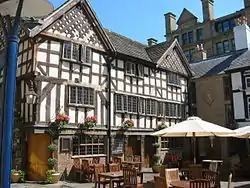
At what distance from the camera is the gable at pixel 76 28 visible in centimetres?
1551

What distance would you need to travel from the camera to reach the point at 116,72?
Result: 1820cm

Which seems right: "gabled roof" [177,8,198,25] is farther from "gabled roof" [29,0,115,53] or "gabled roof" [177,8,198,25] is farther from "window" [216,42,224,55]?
"gabled roof" [29,0,115,53]

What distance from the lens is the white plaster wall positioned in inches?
841

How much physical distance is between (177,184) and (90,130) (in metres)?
8.99

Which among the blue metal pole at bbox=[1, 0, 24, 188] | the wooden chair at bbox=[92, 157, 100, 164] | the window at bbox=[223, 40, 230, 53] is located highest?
the window at bbox=[223, 40, 230, 53]

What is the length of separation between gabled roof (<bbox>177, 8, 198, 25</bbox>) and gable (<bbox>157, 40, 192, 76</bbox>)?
59.5 ft

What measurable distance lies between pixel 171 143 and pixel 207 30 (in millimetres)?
21909

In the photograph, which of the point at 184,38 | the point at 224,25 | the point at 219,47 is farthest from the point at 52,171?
the point at 224,25

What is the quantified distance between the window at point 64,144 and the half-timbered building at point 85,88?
0.16 ft

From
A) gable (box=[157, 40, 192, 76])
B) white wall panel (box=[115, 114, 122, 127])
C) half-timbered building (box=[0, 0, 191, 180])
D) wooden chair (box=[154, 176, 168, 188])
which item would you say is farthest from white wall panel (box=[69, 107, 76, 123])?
gable (box=[157, 40, 192, 76])

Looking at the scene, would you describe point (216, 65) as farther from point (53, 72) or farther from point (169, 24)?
point (169, 24)

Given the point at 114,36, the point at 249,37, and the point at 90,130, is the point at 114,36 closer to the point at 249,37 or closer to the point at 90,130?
the point at 90,130

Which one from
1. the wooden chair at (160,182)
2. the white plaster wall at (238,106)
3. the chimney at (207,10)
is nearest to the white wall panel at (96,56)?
the wooden chair at (160,182)

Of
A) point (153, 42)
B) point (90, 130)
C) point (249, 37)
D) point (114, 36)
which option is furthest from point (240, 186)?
point (153, 42)
